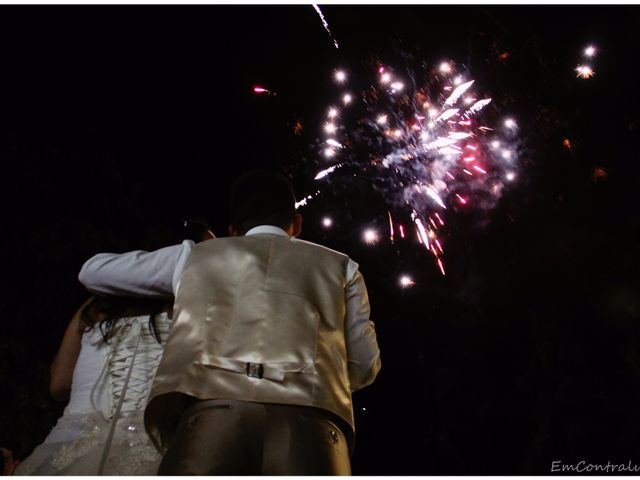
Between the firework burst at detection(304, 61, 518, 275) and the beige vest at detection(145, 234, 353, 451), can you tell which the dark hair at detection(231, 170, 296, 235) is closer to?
the beige vest at detection(145, 234, 353, 451)

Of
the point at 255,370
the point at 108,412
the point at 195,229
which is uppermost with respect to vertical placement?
the point at 195,229

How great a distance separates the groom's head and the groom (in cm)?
11

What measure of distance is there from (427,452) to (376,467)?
2.31 m

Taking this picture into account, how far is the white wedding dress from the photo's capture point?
2.12m

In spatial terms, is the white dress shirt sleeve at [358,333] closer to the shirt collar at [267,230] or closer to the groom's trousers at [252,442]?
the shirt collar at [267,230]

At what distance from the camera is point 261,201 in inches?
95.7

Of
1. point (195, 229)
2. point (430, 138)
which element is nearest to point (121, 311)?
point (195, 229)

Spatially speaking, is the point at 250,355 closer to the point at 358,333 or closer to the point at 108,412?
the point at 358,333

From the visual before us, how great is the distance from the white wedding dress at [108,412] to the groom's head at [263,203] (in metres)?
0.66

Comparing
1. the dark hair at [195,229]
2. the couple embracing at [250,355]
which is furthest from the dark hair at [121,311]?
the dark hair at [195,229]

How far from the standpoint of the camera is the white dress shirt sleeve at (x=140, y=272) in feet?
7.06

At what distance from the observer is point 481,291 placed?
19.1 m

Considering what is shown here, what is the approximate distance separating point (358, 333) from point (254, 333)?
1.89 ft

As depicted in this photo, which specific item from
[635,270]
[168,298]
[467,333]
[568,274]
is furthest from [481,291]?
[168,298]
